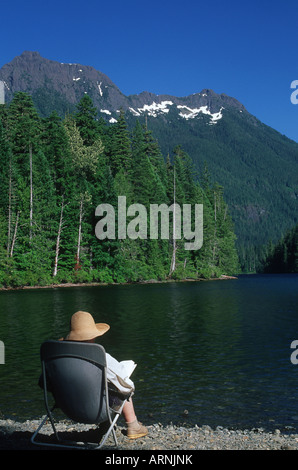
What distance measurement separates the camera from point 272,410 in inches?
374

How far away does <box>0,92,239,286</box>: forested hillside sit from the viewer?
5278 centimetres

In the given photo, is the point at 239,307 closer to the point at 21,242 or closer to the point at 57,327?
the point at 57,327

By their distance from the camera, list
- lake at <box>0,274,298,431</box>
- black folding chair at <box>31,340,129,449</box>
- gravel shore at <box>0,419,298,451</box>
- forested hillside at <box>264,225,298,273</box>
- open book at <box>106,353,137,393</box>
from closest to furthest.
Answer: black folding chair at <box>31,340,129,449</box>, open book at <box>106,353,137,393</box>, gravel shore at <box>0,419,298,451</box>, lake at <box>0,274,298,431</box>, forested hillside at <box>264,225,298,273</box>

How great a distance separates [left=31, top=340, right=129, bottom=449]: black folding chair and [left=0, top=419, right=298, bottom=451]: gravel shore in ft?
1.45

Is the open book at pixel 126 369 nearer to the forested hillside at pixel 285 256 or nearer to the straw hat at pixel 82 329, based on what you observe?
the straw hat at pixel 82 329

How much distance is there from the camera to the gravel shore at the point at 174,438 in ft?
21.6

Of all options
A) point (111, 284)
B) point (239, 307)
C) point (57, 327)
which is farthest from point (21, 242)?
point (57, 327)

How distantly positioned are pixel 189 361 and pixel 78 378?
8593 mm
